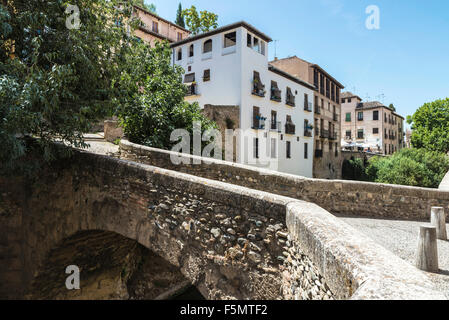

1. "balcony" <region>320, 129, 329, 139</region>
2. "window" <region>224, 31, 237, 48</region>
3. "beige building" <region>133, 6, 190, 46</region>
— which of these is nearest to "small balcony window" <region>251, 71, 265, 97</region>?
"window" <region>224, 31, 237, 48</region>

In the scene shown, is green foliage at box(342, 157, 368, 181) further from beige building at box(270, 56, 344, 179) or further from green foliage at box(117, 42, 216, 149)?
green foliage at box(117, 42, 216, 149)

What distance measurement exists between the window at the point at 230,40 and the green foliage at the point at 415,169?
58.2ft

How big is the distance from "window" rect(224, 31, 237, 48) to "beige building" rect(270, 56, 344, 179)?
31.8 ft

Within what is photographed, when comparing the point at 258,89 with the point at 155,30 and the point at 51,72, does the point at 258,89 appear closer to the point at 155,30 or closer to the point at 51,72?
the point at 51,72

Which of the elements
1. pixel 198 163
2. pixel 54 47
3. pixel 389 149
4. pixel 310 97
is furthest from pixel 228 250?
pixel 389 149

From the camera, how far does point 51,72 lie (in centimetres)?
512

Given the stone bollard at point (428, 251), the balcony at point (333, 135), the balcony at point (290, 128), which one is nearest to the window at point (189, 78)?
the balcony at point (290, 128)

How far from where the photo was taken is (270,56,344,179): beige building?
26.8 metres

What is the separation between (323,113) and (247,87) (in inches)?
559

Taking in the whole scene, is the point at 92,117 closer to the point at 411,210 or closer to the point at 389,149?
the point at 411,210

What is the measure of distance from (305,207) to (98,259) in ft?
22.3

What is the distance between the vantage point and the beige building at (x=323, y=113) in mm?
26812

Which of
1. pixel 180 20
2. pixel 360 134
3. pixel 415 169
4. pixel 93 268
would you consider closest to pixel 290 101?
pixel 415 169

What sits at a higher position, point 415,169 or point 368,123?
point 368,123
